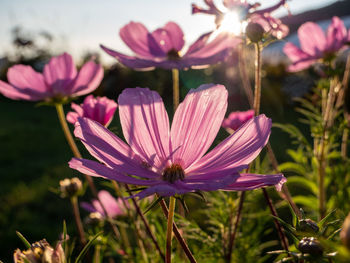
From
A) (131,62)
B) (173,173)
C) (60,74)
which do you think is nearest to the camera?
(173,173)

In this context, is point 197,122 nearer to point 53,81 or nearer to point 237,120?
point 237,120

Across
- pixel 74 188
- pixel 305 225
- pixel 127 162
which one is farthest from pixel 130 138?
pixel 74 188

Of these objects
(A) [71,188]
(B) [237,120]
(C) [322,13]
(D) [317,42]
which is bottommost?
(A) [71,188]

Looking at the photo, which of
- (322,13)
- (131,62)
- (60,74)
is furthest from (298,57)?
(322,13)

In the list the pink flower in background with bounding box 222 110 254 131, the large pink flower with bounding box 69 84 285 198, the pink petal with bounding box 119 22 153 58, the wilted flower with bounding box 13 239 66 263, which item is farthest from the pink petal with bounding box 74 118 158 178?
the pink petal with bounding box 119 22 153 58

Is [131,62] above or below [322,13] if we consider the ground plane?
below

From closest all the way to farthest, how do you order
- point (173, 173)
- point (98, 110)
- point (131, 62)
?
point (173, 173), point (98, 110), point (131, 62)

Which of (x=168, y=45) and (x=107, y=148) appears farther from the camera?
(x=168, y=45)
